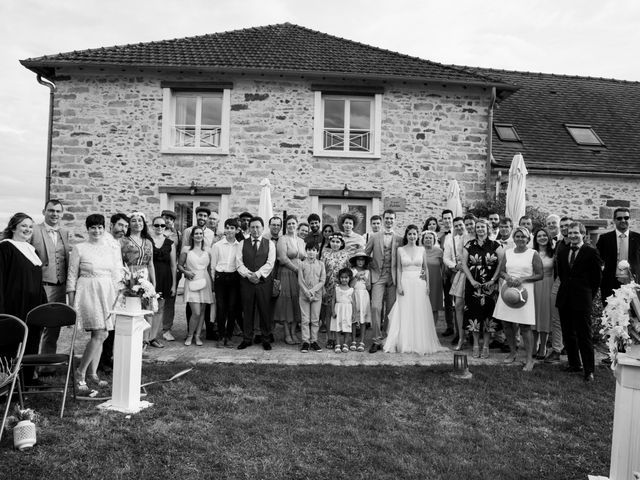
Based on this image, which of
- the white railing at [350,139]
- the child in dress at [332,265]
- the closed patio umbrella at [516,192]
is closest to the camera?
the child in dress at [332,265]

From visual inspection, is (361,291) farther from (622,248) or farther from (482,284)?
(622,248)

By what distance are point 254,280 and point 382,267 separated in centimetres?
188

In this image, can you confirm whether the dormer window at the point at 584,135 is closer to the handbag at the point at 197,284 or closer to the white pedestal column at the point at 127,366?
the handbag at the point at 197,284

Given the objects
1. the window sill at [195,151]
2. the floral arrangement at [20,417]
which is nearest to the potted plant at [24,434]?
the floral arrangement at [20,417]

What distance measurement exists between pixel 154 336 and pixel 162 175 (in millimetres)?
5695

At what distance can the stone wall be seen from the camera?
1138 centimetres

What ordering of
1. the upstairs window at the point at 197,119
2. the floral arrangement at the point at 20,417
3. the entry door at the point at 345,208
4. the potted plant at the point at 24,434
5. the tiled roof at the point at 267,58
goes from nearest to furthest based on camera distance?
1. the potted plant at the point at 24,434
2. the floral arrangement at the point at 20,417
3. the tiled roof at the point at 267,58
4. the upstairs window at the point at 197,119
5. the entry door at the point at 345,208

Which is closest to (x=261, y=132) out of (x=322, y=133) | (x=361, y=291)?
(x=322, y=133)

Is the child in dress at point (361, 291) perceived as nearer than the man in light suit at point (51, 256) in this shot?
No

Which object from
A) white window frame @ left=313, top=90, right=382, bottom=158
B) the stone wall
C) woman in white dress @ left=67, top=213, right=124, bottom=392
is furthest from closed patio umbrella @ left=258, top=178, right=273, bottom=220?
woman in white dress @ left=67, top=213, right=124, bottom=392

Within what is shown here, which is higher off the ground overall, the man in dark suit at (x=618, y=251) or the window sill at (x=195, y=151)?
the window sill at (x=195, y=151)

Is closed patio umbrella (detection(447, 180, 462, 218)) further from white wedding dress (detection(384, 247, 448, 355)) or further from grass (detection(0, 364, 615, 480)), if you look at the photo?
grass (detection(0, 364, 615, 480))

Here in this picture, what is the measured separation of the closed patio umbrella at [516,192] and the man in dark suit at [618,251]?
8.92 feet

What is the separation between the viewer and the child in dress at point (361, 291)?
686cm
